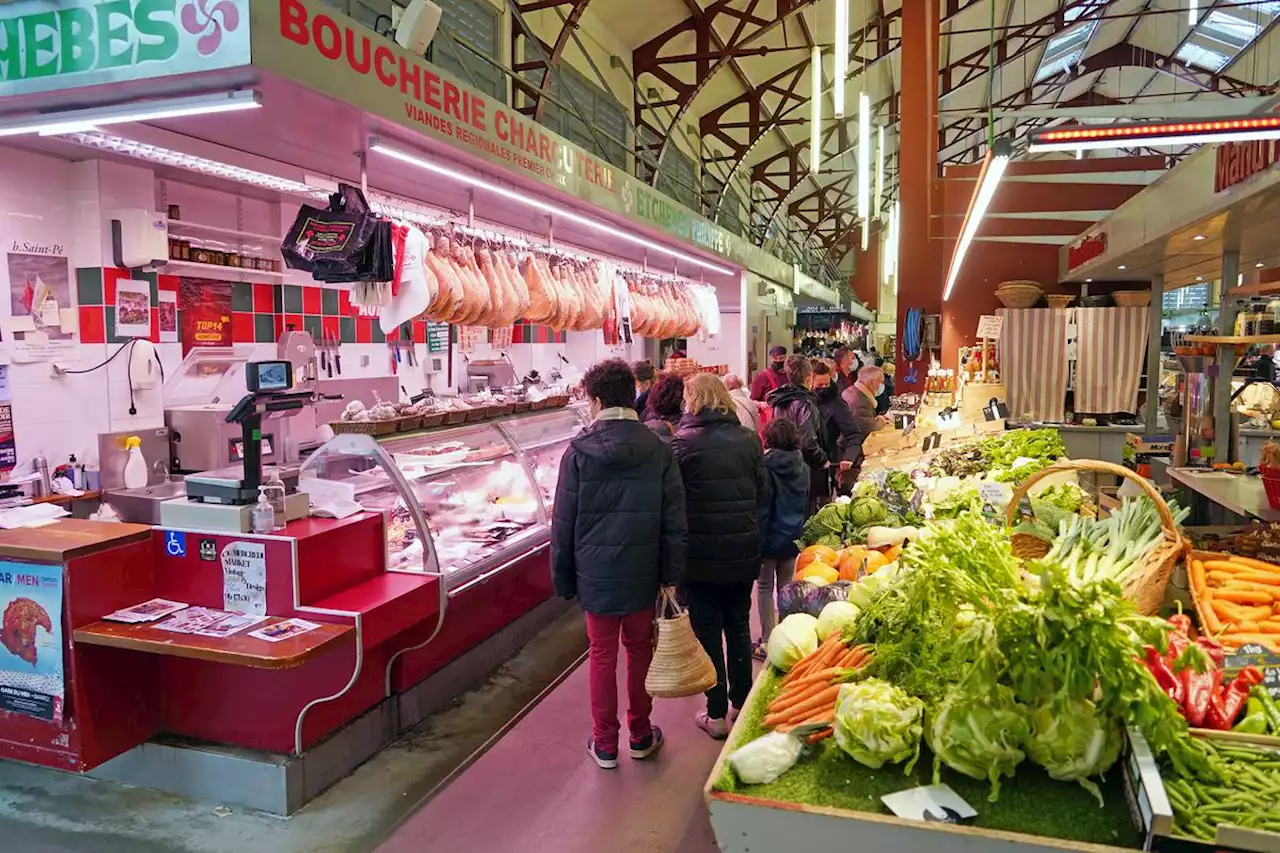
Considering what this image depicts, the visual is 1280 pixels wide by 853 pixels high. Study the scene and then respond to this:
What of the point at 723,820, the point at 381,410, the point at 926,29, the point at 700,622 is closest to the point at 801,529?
the point at 700,622

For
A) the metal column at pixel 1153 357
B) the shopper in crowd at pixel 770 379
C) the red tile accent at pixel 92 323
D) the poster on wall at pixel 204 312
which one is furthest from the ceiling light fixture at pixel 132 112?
the metal column at pixel 1153 357

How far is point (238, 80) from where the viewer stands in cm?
340

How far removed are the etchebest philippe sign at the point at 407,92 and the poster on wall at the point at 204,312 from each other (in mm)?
2753

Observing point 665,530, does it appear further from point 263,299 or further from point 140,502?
point 263,299

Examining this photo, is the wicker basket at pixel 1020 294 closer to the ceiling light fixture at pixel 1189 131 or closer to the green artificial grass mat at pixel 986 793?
the ceiling light fixture at pixel 1189 131

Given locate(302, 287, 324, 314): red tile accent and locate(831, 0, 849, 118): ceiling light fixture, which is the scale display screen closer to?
locate(302, 287, 324, 314): red tile accent

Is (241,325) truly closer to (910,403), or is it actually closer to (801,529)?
(801,529)

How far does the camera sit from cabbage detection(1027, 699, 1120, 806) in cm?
185

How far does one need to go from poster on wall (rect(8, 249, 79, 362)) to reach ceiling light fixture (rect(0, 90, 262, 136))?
1.64 metres

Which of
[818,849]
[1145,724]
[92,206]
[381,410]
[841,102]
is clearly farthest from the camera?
[841,102]

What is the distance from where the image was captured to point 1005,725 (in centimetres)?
188

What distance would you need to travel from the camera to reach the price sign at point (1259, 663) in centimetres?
214

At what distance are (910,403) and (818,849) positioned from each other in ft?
33.0

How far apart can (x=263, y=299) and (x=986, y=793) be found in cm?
667
